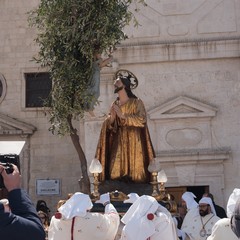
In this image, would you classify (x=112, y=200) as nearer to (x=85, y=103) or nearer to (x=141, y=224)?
(x=141, y=224)

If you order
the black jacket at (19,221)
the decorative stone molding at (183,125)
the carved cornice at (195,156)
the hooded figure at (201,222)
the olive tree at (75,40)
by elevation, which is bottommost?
the hooded figure at (201,222)

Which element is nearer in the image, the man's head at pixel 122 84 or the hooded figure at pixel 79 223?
the hooded figure at pixel 79 223

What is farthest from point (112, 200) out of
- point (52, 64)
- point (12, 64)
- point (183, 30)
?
point (12, 64)

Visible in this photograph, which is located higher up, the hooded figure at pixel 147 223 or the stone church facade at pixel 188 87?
the stone church facade at pixel 188 87

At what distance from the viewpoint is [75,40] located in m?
9.64

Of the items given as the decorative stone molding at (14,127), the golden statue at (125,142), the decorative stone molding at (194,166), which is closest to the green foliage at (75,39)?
the golden statue at (125,142)

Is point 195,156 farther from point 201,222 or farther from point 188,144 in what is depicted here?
point 201,222

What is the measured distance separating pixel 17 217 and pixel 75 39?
6957 millimetres

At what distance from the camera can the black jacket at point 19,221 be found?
2939 mm

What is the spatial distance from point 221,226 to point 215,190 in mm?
9722

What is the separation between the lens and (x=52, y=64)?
10.5m

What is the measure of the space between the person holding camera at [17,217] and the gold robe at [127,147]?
4.83 m

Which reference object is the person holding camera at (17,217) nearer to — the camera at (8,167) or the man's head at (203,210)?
the camera at (8,167)

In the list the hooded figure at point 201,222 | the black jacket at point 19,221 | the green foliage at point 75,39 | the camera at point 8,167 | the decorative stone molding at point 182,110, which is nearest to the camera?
the black jacket at point 19,221
